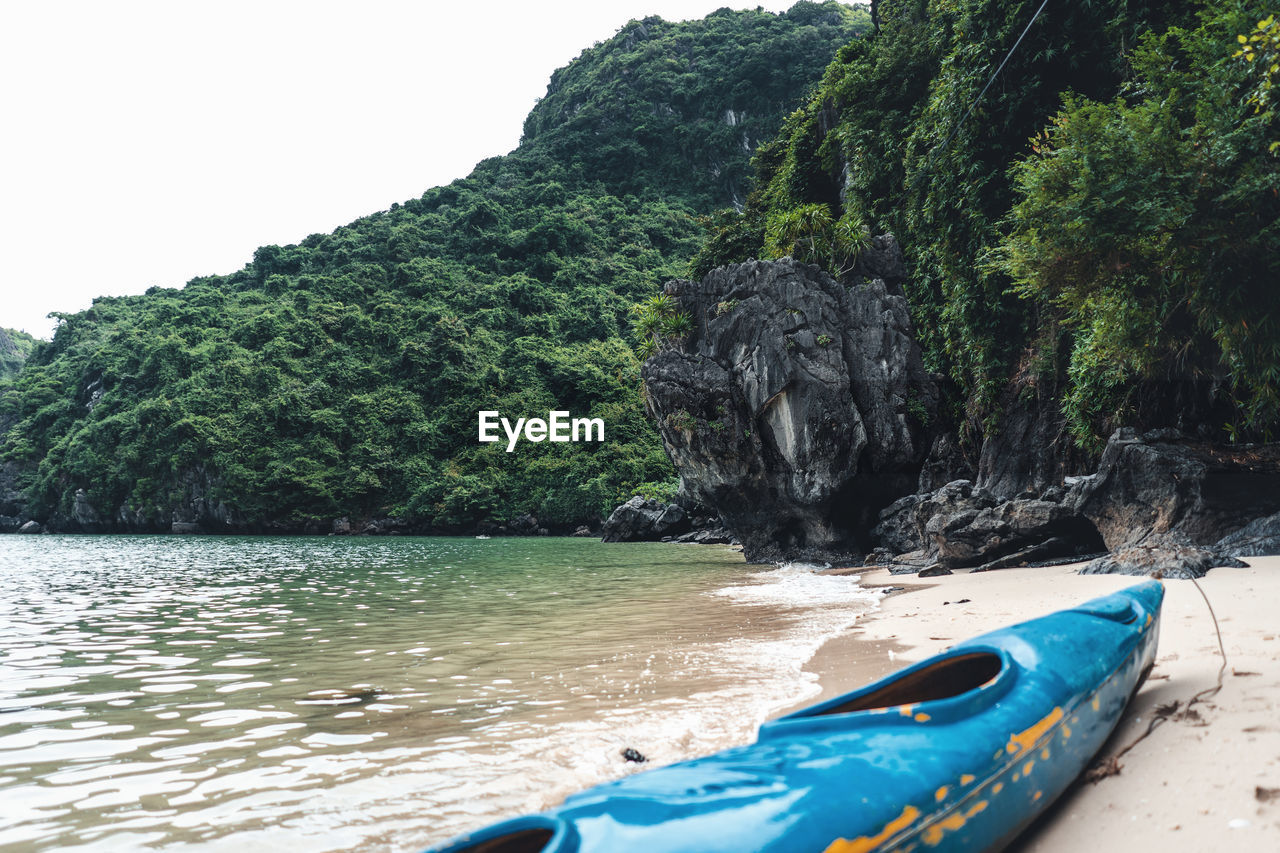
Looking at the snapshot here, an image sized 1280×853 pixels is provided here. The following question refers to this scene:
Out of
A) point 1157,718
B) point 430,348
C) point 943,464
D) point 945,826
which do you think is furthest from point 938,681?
point 430,348

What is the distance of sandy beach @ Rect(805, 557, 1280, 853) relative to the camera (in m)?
2.35

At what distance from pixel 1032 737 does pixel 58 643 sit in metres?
10.1

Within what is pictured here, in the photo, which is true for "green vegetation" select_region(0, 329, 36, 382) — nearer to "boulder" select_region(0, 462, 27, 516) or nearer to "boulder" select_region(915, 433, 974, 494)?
"boulder" select_region(0, 462, 27, 516)

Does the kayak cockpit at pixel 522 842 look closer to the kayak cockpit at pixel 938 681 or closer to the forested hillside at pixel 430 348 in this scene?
the kayak cockpit at pixel 938 681

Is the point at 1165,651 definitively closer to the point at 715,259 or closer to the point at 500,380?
the point at 715,259

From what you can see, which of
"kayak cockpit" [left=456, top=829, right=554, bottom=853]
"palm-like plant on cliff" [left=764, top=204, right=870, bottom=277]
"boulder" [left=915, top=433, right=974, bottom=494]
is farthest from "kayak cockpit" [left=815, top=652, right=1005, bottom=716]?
"palm-like plant on cliff" [left=764, top=204, right=870, bottom=277]

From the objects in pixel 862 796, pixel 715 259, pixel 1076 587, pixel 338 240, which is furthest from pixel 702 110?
pixel 862 796

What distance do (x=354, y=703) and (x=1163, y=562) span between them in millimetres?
8011

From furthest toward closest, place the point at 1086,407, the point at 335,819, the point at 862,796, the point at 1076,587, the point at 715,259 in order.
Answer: the point at 715,259 < the point at 1086,407 < the point at 1076,587 < the point at 335,819 < the point at 862,796

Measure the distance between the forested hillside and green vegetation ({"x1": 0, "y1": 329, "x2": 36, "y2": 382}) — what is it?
23822 mm

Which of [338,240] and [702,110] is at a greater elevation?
[702,110]

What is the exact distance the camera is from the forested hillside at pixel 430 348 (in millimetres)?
48000

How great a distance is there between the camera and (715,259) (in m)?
29.0

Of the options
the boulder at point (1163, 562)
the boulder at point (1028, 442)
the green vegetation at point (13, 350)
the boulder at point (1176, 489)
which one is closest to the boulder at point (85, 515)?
the green vegetation at point (13, 350)
